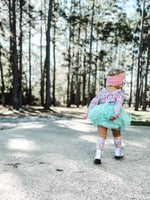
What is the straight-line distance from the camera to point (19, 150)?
3637mm

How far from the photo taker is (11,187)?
83.9 inches

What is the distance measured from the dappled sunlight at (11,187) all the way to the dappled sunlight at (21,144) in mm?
1301

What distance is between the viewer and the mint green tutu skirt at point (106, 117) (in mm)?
3209

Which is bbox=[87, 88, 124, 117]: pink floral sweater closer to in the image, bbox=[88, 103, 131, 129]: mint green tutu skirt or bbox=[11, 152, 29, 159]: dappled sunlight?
bbox=[88, 103, 131, 129]: mint green tutu skirt

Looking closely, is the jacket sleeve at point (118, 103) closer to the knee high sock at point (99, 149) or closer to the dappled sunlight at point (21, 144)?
the knee high sock at point (99, 149)

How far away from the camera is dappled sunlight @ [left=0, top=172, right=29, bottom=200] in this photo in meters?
1.96

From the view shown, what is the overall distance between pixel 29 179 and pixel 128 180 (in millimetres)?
1168

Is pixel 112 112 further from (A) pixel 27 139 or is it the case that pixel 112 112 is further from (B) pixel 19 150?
(A) pixel 27 139

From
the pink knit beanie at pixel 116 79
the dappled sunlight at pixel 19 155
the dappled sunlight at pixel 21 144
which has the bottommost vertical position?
the dappled sunlight at pixel 21 144

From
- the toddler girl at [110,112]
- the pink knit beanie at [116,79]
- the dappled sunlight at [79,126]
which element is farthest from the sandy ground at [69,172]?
the dappled sunlight at [79,126]

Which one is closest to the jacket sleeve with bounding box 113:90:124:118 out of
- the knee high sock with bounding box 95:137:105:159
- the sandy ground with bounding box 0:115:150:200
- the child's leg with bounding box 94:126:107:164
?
the child's leg with bounding box 94:126:107:164

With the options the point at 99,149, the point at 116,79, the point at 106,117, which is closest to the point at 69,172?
the point at 99,149

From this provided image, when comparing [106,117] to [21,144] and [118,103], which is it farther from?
[21,144]

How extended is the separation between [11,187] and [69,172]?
776mm
